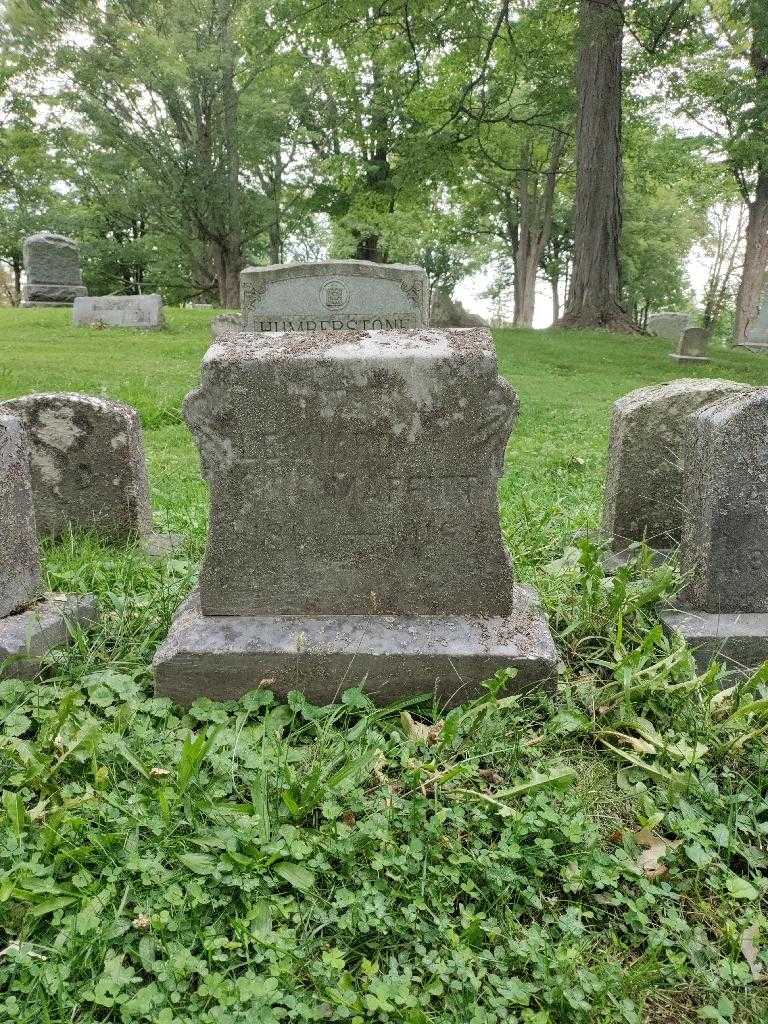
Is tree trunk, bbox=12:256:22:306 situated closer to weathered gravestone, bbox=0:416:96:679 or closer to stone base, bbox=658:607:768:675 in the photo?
weathered gravestone, bbox=0:416:96:679

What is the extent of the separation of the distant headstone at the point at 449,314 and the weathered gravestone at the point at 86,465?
11101mm

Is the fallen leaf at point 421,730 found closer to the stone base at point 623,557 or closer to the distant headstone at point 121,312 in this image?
the stone base at point 623,557

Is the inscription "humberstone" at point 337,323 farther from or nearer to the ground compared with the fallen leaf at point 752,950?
farther from the ground

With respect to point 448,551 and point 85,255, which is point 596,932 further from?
point 85,255

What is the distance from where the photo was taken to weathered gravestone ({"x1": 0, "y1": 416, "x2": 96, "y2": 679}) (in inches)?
102

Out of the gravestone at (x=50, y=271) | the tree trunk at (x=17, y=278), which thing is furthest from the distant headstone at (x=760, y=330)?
the tree trunk at (x=17, y=278)

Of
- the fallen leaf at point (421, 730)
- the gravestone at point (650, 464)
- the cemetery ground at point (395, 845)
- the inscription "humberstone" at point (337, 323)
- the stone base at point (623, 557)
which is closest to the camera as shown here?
the cemetery ground at point (395, 845)

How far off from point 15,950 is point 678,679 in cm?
218

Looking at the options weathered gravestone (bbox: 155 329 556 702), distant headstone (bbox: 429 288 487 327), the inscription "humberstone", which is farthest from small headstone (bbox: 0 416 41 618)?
distant headstone (bbox: 429 288 487 327)

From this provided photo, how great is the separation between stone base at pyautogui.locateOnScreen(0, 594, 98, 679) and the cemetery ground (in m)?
0.10

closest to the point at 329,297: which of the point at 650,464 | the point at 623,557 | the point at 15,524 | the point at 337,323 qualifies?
the point at 337,323

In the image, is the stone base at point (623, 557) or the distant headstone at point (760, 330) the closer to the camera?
the stone base at point (623, 557)

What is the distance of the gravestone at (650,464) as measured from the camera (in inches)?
130

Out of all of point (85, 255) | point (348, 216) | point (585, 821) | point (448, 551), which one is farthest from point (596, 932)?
point (85, 255)
